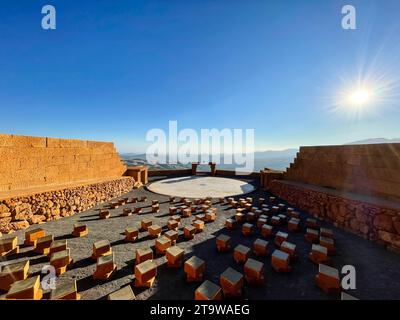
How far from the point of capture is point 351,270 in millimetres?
3570

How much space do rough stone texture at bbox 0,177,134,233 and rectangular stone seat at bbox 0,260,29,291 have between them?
3339 millimetres

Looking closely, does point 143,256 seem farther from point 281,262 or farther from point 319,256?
point 319,256

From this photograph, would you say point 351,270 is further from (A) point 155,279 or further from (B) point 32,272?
(B) point 32,272

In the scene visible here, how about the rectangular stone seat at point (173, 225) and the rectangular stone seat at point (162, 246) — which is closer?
the rectangular stone seat at point (162, 246)

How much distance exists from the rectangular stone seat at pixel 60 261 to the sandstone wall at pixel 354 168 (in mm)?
9628

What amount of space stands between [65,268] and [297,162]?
36.4 feet

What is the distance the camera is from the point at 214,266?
3670 millimetres

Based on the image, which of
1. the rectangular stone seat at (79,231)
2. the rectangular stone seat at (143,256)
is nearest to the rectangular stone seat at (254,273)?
the rectangular stone seat at (143,256)

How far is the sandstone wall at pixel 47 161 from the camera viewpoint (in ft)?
20.2

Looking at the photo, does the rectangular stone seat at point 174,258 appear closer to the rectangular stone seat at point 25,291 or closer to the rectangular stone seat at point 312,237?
the rectangular stone seat at point 25,291

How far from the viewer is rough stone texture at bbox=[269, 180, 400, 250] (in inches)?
182

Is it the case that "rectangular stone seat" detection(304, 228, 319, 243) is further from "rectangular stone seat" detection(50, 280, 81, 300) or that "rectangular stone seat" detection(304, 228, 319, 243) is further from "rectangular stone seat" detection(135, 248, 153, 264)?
Result: "rectangular stone seat" detection(50, 280, 81, 300)

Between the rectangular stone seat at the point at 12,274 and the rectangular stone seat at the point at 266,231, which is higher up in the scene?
the rectangular stone seat at the point at 12,274
